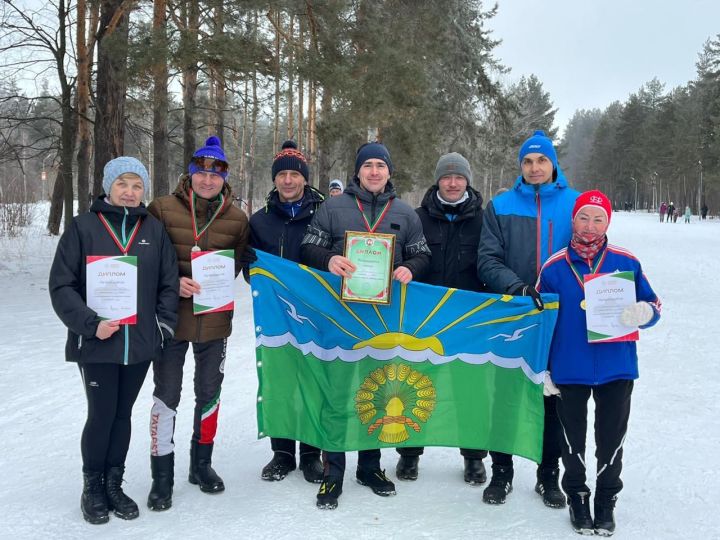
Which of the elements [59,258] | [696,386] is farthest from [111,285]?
[696,386]

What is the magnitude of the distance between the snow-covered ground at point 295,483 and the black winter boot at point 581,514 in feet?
→ 0.23

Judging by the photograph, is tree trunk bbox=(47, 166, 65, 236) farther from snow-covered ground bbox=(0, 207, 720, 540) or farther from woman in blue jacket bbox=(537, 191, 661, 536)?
woman in blue jacket bbox=(537, 191, 661, 536)

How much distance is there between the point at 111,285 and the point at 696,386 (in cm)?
574

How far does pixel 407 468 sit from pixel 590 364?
1.50 meters

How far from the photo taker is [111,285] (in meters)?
3.27

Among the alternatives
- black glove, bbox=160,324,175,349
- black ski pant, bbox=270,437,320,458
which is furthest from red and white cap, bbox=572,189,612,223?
black glove, bbox=160,324,175,349

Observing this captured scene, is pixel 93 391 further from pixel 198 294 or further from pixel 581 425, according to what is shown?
pixel 581 425

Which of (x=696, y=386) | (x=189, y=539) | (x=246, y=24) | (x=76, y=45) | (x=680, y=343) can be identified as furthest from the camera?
(x=76, y=45)

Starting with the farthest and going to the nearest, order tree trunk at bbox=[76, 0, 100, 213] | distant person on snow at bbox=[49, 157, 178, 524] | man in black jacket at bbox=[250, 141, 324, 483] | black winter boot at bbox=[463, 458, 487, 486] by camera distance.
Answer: tree trunk at bbox=[76, 0, 100, 213] < man in black jacket at bbox=[250, 141, 324, 483] < black winter boot at bbox=[463, 458, 487, 486] < distant person on snow at bbox=[49, 157, 178, 524]

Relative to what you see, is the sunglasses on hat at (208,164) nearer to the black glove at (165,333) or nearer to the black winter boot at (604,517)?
the black glove at (165,333)

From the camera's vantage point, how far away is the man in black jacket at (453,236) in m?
3.98

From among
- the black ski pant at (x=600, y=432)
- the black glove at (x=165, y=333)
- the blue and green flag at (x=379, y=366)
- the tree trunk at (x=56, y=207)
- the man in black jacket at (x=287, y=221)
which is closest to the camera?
the black ski pant at (x=600, y=432)

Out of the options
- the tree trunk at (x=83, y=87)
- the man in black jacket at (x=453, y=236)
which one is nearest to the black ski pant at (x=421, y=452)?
the man in black jacket at (x=453, y=236)

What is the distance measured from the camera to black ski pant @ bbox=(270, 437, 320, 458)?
160 inches
